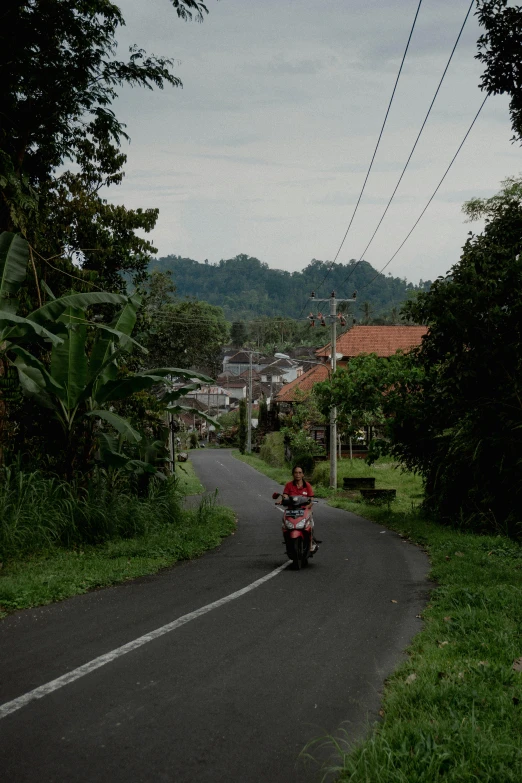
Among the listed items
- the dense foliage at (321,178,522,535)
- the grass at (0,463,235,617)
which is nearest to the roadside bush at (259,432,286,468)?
the dense foliage at (321,178,522,535)

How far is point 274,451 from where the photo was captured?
49500mm

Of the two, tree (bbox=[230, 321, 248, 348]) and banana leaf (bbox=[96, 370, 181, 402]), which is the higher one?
tree (bbox=[230, 321, 248, 348])

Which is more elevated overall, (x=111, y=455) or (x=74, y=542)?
(x=111, y=455)

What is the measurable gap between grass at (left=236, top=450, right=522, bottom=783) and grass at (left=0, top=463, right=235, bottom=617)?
14.3 ft

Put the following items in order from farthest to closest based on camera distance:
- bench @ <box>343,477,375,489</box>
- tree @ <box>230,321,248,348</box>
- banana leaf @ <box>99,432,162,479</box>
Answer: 1. tree @ <box>230,321,248,348</box>
2. bench @ <box>343,477,375,489</box>
3. banana leaf @ <box>99,432,162,479</box>

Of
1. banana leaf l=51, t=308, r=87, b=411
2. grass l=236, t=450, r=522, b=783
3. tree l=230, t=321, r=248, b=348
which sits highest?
tree l=230, t=321, r=248, b=348

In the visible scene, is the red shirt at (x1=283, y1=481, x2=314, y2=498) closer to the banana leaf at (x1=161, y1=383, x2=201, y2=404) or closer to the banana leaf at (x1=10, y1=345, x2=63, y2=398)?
the banana leaf at (x1=161, y1=383, x2=201, y2=404)

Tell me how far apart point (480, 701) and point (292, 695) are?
1.33 m

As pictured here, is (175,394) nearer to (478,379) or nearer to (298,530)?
(298,530)

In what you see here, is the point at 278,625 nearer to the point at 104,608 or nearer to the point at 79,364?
the point at 104,608

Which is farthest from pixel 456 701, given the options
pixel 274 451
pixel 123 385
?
pixel 274 451

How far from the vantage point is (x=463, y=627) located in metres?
6.99

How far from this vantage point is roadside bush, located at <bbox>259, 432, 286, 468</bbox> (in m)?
48.1

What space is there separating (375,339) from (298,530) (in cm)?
3663
